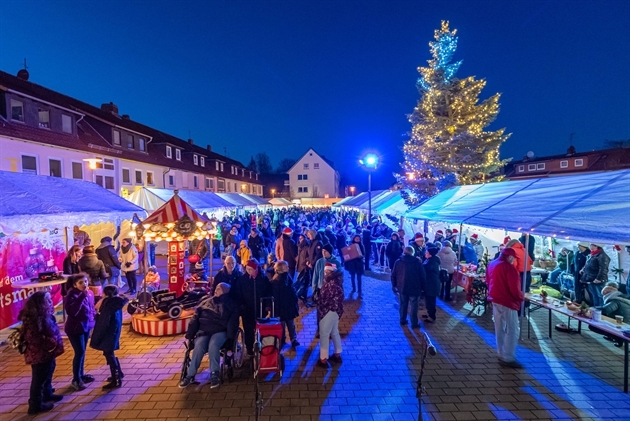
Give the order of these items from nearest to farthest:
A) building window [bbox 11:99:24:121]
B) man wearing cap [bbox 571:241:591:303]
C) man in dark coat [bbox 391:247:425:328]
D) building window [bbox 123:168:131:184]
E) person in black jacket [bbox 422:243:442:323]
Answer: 1. man in dark coat [bbox 391:247:425:328]
2. person in black jacket [bbox 422:243:442:323]
3. man wearing cap [bbox 571:241:591:303]
4. building window [bbox 11:99:24:121]
5. building window [bbox 123:168:131:184]

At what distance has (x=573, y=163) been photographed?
132 feet

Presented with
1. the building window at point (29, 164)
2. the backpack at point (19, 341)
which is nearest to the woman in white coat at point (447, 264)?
the backpack at point (19, 341)

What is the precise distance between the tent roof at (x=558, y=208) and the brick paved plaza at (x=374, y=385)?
7.24ft

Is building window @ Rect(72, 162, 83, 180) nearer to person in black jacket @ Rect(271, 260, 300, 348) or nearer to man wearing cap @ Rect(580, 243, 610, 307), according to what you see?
person in black jacket @ Rect(271, 260, 300, 348)

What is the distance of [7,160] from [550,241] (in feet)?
70.4

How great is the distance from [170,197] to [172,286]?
10.4 m

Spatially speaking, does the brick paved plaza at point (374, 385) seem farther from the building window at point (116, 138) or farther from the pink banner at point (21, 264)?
the building window at point (116, 138)

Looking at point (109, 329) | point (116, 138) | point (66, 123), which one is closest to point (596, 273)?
point (109, 329)

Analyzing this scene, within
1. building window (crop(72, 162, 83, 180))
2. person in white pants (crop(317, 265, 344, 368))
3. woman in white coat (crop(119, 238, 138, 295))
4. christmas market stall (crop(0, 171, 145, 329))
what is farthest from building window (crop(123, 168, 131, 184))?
person in white pants (crop(317, 265, 344, 368))

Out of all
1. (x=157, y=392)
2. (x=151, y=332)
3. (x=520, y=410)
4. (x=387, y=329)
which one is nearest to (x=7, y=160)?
(x=151, y=332)

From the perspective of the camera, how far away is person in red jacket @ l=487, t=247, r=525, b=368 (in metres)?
5.50

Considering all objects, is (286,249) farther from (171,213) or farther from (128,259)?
(128,259)

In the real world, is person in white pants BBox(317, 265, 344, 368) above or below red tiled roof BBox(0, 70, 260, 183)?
below

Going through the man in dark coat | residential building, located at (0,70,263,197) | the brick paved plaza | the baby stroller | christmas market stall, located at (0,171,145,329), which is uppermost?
residential building, located at (0,70,263,197)
